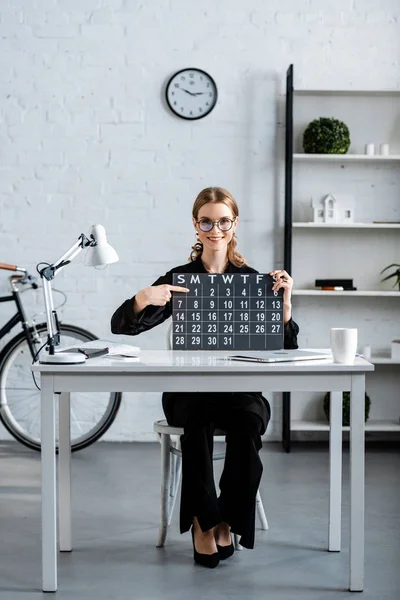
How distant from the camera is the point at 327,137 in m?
4.27

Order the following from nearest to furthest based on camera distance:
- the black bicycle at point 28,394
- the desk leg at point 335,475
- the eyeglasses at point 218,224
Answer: the desk leg at point 335,475
the eyeglasses at point 218,224
the black bicycle at point 28,394

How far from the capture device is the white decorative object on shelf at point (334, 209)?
4.36 meters

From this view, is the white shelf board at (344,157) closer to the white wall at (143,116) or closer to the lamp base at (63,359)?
the white wall at (143,116)

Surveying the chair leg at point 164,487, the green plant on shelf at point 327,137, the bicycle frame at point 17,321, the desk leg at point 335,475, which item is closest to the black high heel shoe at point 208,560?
the chair leg at point 164,487

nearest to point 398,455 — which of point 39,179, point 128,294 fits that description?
point 128,294

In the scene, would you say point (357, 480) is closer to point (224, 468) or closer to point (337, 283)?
point (224, 468)

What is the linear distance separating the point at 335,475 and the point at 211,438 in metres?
0.46

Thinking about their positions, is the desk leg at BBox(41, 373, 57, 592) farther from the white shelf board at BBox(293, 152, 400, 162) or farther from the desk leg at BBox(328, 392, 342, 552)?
the white shelf board at BBox(293, 152, 400, 162)

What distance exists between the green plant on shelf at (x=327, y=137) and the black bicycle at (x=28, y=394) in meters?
1.58

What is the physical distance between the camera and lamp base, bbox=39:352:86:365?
2.27 metres

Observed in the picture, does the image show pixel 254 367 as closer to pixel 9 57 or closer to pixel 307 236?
pixel 307 236

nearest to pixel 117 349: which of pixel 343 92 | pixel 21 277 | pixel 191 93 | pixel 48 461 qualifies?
pixel 48 461

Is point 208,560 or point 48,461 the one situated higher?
point 48,461

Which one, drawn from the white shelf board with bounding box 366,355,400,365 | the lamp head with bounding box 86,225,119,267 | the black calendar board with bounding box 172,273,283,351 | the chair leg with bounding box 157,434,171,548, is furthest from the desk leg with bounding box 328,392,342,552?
the white shelf board with bounding box 366,355,400,365
